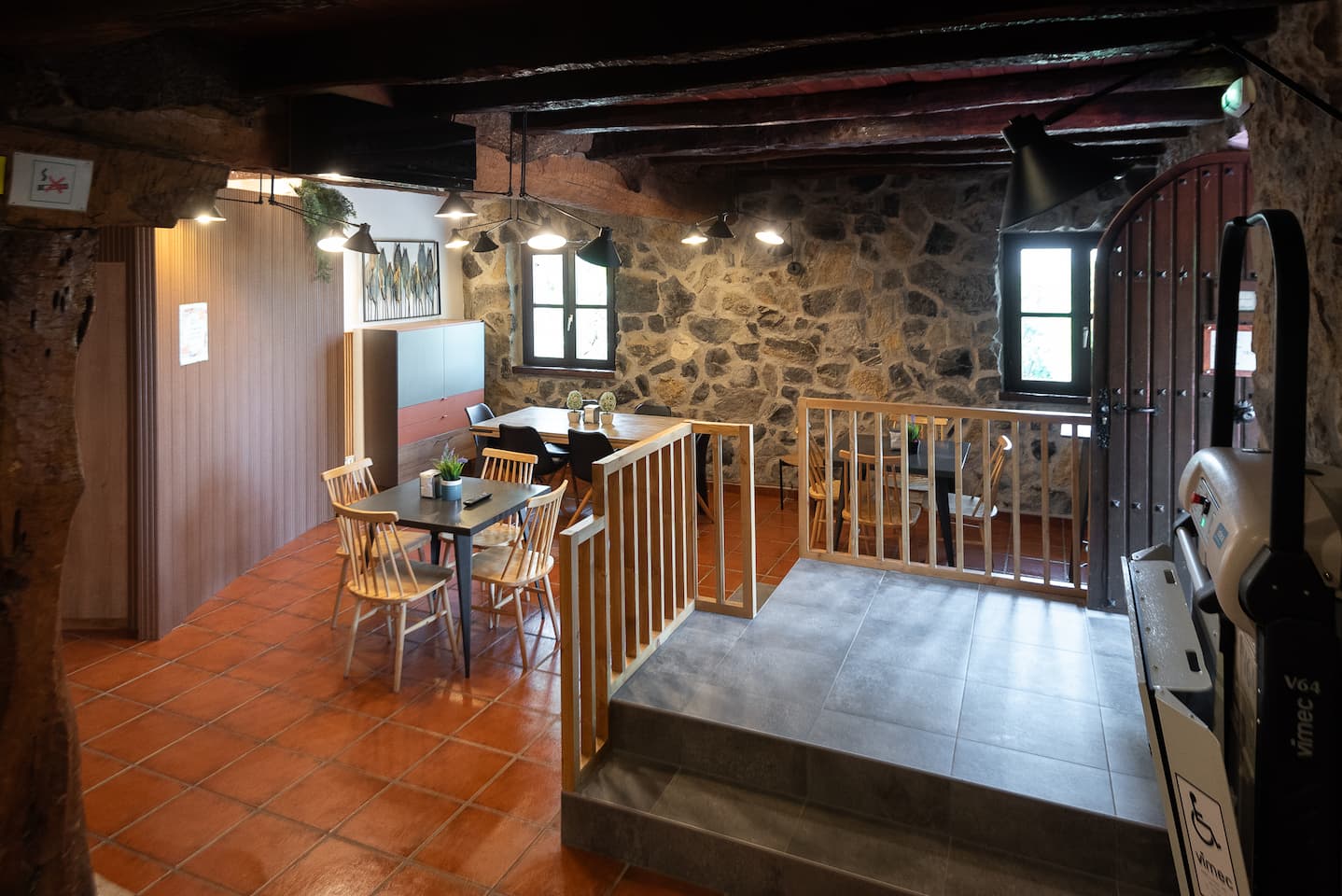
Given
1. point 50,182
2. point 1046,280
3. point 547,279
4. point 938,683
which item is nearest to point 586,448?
point 547,279

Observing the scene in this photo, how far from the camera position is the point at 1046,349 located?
6.52 m

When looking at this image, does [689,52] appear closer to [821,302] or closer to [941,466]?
[941,466]

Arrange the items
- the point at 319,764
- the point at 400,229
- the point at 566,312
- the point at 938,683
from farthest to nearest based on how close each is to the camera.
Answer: the point at 566,312
the point at 400,229
the point at 319,764
the point at 938,683

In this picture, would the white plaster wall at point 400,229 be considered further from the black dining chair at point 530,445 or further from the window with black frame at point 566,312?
the black dining chair at point 530,445

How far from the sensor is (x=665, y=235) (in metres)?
7.52

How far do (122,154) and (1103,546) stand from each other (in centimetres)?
378

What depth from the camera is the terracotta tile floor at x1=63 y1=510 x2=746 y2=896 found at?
286cm

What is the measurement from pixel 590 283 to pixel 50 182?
20.1 ft

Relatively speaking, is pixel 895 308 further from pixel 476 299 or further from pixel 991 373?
pixel 476 299

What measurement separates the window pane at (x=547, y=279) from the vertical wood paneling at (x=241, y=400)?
2.12m

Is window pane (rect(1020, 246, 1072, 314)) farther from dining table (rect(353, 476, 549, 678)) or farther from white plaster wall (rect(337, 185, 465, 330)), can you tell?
white plaster wall (rect(337, 185, 465, 330))

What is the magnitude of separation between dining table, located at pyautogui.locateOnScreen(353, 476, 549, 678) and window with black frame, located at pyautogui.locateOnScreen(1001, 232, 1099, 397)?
3798 mm

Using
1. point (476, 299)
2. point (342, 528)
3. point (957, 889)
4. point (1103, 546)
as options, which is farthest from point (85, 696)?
point (476, 299)

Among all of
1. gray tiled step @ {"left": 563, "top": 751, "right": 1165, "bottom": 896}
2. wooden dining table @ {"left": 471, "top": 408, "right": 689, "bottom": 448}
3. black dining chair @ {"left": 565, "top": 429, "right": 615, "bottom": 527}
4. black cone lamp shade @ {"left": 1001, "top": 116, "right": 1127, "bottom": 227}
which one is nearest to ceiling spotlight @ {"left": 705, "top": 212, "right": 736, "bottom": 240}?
wooden dining table @ {"left": 471, "top": 408, "right": 689, "bottom": 448}
